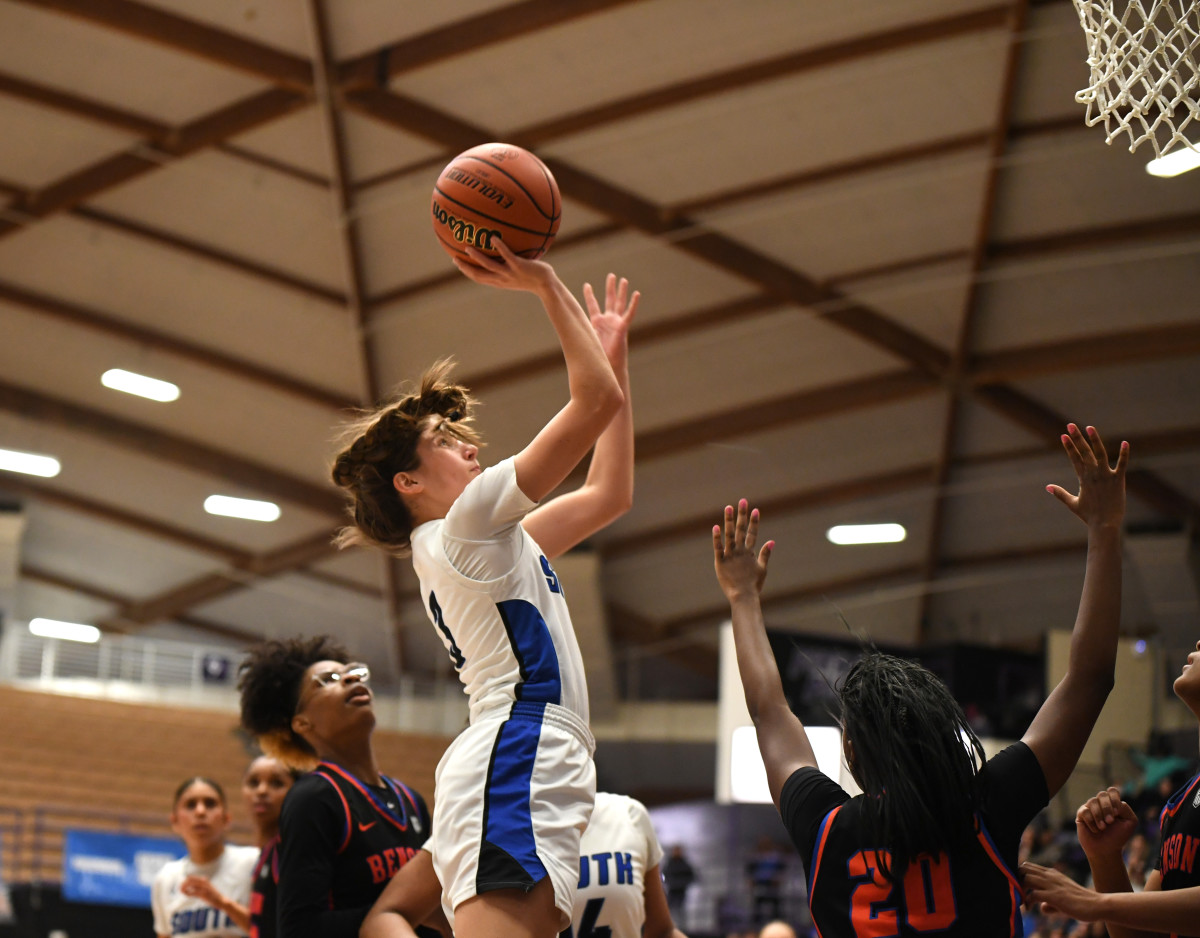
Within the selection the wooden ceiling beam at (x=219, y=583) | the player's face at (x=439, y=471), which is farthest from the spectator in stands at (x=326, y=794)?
the wooden ceiling beam at (x=219, y=583)

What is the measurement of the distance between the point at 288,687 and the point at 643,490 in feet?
44.3

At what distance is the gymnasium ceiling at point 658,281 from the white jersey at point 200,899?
7040 millimetres

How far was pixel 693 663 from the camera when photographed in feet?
70.2

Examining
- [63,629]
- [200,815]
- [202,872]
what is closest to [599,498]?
[200,815]

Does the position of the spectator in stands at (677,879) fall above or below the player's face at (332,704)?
below

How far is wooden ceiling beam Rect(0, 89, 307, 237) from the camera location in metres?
11.6

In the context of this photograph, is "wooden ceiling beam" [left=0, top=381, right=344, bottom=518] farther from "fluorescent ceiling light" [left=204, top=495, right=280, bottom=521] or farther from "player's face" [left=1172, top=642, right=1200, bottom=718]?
"player's face" [left=1172, top=642, right=1200, bottom=718]

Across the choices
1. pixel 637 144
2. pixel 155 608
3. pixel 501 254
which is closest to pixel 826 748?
pixel 637 144

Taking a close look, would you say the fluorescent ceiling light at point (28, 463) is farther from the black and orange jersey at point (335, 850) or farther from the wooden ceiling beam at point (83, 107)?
the black and orange jersey at point (335, 850)

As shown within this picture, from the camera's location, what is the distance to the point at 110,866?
36.1ft

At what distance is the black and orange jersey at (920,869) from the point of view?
216cm

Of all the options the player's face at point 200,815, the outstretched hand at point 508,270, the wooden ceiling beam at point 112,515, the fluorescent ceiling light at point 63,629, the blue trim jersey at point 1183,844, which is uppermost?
the wooden ceiling beam at point 112,515

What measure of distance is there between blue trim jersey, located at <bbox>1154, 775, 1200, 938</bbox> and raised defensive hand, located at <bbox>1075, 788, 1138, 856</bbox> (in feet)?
0.74

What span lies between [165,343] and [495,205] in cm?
1285
